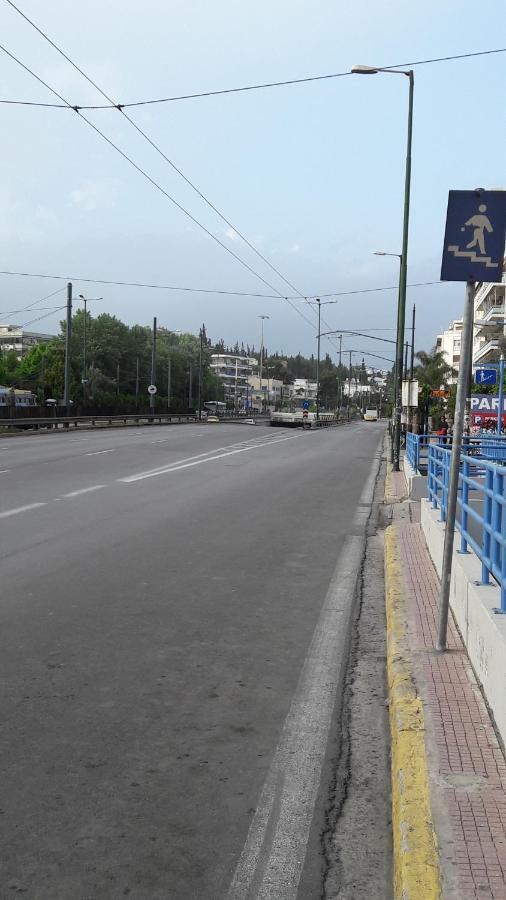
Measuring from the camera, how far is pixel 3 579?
8047mm

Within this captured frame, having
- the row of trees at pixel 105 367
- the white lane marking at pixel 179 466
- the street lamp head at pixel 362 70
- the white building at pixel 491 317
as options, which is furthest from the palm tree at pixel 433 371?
the street lamp head at pixel 362 70

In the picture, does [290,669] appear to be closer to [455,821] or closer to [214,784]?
[214,784]

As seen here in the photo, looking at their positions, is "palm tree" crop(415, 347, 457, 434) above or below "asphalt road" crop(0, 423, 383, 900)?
above

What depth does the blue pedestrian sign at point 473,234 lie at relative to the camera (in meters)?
5.56

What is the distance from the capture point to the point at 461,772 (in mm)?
3875

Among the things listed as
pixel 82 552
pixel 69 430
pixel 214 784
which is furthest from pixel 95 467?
pixel 69 430

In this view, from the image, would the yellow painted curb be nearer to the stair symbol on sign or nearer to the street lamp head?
the stair symbol on sign

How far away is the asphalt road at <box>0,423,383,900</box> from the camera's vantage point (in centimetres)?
338

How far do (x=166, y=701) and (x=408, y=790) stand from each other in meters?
1.76

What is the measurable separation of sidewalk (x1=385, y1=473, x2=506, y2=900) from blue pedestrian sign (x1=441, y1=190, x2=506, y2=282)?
242cm

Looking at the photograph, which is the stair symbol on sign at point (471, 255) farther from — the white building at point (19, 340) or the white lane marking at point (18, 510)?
the white building at point (19, 340)

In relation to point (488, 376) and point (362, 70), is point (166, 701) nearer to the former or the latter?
point (362, 70)

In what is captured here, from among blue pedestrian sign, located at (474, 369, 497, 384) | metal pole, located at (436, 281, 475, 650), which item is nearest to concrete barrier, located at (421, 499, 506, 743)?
metal pole, located at (436, 281, 475, 650)

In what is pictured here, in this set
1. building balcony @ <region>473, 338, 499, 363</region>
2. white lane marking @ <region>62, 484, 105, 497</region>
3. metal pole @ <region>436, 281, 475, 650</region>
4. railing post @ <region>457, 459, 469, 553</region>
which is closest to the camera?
metal pole @ <region>436, 281, 475, 650</region>
